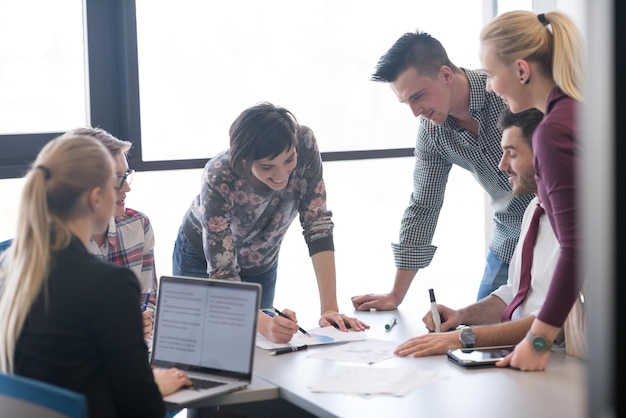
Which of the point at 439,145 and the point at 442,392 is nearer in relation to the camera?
the point at 442,392

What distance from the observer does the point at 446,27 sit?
454 centimetres

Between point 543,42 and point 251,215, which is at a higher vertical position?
point 543,42

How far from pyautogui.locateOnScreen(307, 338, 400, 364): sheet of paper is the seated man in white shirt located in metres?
0.05

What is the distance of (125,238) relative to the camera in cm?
255

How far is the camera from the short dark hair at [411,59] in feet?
9.07

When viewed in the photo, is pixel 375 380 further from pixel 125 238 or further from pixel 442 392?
pixel 125 238

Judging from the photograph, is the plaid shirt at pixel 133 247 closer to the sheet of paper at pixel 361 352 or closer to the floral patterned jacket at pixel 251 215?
the floral patterned jacket at pixel 251 215

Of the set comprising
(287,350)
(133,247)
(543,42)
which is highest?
(543,42)

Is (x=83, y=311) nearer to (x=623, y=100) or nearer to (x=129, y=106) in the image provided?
(x=623, y=100)

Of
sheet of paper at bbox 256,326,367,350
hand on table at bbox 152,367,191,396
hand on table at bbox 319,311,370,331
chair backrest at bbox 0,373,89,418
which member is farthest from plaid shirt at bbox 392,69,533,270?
chair backrest at bbox 0,373,89,418

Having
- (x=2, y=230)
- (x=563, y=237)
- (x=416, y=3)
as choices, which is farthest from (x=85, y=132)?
(x=416, y=3)

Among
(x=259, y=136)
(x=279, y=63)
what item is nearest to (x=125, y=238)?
(x=259, y=136)

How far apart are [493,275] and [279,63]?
5.27 feet

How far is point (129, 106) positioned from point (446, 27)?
1.93 metres
